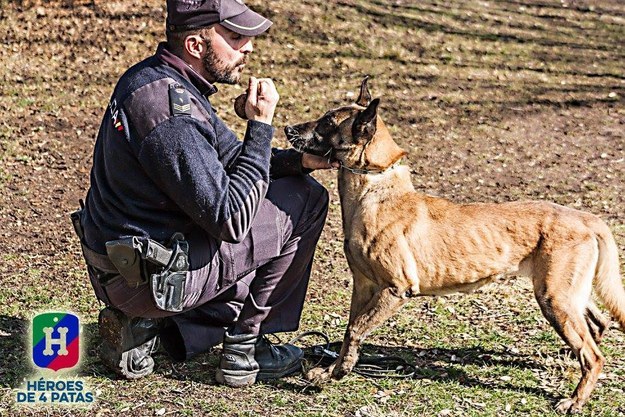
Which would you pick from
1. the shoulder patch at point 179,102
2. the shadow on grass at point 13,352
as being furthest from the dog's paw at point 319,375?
the shoulder patch at point 179,102

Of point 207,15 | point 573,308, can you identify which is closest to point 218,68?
point 207,15

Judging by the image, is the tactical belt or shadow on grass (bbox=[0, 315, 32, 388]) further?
shadow on grass (bbox=[0, 315, 32, 388])

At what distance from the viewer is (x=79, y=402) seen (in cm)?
441

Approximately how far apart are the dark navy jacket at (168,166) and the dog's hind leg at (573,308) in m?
1.55

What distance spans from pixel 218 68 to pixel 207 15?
28cm

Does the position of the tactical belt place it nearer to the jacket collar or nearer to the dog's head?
the jacket collar

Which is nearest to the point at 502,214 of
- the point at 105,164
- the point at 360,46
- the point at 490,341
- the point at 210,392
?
the point at 490,341

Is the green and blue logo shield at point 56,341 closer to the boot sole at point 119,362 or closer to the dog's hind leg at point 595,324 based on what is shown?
A: the boot sole at point 119,362

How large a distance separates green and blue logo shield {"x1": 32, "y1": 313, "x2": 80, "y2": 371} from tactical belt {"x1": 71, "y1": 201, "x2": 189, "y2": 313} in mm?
740

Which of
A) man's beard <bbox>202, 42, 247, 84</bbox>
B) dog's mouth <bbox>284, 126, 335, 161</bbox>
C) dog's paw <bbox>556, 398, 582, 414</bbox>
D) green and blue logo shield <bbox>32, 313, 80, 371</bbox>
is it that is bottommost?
green and blue logo shield <bbox>32, 313, 80, 371</bbox>

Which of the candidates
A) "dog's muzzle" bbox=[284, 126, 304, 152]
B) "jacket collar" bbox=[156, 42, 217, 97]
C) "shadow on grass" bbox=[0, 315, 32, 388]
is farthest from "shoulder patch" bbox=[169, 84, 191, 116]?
"shadow on grass" bbox=[0, 315, 32, 388]

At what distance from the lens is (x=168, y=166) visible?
3.94 m

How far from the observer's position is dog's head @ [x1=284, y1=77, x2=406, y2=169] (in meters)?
4.80

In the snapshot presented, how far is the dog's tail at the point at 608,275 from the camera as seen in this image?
472 centimetres
